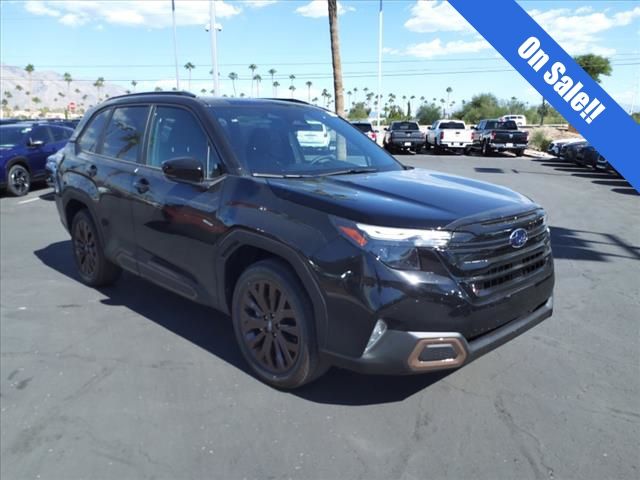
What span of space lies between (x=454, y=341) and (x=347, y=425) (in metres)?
0.80

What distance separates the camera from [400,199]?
127 inches

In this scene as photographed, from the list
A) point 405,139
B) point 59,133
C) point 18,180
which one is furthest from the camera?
point 405,139

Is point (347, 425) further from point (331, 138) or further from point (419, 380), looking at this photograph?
point (331, 138)

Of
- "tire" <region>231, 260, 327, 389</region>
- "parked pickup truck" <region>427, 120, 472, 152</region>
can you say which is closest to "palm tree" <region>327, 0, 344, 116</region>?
"tire" <region>231, 260, 327, 389</region>

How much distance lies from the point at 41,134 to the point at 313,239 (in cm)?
1284

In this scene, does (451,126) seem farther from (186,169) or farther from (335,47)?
(186,169)

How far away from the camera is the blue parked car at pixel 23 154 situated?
40.6 ft

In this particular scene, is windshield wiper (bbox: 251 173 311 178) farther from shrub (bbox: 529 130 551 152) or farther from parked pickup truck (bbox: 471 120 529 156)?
shrub (bbox: 529 130 551 152)

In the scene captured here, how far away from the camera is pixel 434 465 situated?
2.75 meters

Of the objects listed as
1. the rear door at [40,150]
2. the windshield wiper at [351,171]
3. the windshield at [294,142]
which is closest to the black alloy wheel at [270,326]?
the windshield at [294,142]

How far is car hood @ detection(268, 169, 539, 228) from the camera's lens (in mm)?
2947

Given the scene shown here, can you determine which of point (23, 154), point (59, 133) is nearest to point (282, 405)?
point (23, 154)

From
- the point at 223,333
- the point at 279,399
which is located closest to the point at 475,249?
the point at 279,399

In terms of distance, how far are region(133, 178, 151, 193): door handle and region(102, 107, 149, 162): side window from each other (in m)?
0.27
